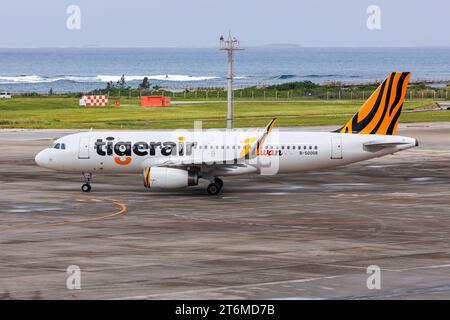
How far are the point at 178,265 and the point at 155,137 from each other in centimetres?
2641

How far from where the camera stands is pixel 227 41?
101312 mm

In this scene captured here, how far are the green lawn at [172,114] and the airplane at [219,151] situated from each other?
54.4 metres

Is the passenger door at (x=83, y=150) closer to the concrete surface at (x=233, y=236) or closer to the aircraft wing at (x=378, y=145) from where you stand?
the concrete surface at (x=233, y=236)

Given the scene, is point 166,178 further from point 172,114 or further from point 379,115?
point 172,114

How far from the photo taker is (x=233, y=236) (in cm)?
4750

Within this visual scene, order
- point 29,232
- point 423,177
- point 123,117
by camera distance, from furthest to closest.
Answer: point 123,117 < point 423,177 < point 29,232

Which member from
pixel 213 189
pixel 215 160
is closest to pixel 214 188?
pixel 213 189

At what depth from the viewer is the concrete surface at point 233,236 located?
115ft

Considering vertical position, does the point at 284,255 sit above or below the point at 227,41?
below

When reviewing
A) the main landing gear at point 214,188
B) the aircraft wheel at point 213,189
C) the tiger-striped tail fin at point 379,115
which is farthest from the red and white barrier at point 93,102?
the aircraft wheel at point 213,189

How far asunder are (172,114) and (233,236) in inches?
3773

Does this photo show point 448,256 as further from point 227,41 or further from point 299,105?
point 299,105

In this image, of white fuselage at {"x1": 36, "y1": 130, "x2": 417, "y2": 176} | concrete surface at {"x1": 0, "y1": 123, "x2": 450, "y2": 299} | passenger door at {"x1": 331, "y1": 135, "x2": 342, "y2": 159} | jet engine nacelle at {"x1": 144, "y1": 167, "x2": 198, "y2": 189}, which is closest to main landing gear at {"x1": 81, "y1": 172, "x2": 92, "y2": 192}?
concrete surface at {"x1": 0, "y1": 123, "x2": 450, "y2": 299}
